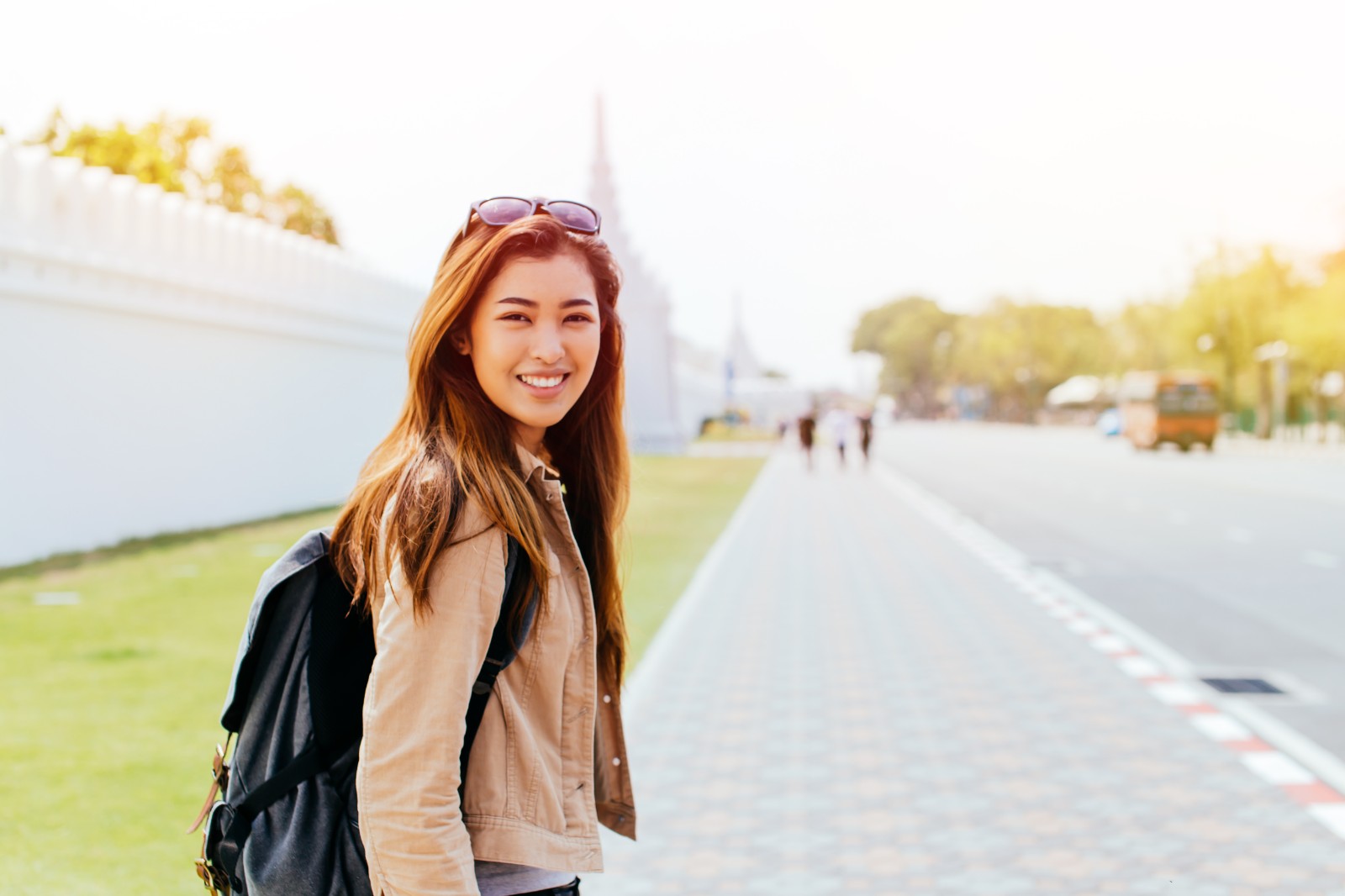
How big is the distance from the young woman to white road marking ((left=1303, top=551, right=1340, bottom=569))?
1304cm

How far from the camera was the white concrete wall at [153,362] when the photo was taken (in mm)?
12289

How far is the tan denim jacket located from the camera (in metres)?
1.73

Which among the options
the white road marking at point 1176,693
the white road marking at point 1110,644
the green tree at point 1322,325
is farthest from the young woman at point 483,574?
the green tree at point 1322,325

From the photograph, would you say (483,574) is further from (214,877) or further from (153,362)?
(153,362)

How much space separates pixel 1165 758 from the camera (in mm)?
5988

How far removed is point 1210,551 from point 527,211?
46.9 ft

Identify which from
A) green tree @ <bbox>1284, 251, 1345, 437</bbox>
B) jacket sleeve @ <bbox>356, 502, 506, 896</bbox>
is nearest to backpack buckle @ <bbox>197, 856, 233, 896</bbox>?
jacket sleeve @ <bbox>356, 502, 506, 896</bbox>

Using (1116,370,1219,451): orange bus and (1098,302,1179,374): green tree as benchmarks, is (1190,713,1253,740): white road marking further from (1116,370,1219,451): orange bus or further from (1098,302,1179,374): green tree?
(1098,302,1179,374): green tree

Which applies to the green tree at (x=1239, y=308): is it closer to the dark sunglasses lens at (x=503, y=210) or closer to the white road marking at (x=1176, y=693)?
the white road marking at (x=1176, y=693)

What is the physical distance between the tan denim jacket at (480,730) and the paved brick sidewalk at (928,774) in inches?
100

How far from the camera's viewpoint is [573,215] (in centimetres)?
208

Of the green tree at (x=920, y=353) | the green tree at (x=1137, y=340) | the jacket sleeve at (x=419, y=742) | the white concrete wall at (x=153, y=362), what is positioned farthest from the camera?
the green tree at (x=920, y=353)

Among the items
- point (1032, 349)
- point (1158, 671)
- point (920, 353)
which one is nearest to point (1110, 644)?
point (1158, 671)

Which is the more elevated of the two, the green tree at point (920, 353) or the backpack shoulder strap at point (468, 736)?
the green tree at point (920, 353)
